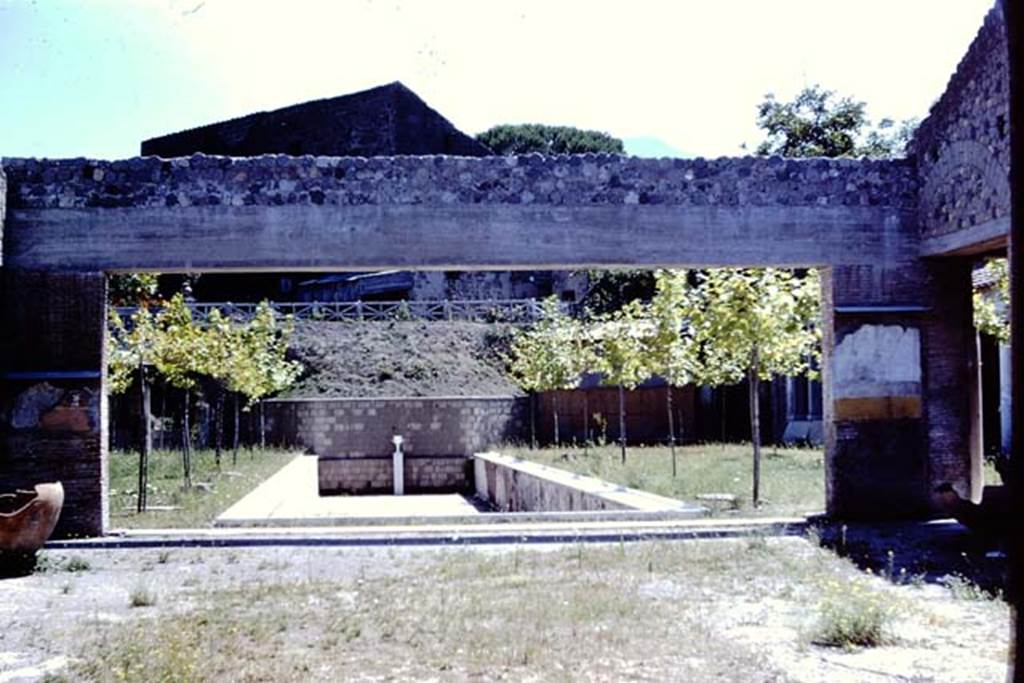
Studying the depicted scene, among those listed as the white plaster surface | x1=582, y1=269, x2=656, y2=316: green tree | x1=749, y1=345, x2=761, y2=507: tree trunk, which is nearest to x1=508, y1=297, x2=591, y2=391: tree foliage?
x1=582, y1=269, x2=656, y2=316: green tree

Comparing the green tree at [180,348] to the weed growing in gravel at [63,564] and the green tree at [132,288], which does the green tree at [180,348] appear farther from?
the weed growing in gravel at [63,564]

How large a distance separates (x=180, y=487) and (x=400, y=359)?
21.7 m

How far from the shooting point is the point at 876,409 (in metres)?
14.0

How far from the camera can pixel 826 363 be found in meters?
14.2

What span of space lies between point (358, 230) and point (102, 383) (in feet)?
11.4

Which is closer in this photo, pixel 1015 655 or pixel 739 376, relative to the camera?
pixel 1015 655

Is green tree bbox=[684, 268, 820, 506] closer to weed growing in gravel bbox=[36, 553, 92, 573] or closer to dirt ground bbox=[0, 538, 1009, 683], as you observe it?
dirt ground bbox=[0, 538, 1009, 683]

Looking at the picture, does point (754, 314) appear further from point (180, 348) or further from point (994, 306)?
point (180, 348)

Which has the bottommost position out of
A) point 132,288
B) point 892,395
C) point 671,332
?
point 892,395

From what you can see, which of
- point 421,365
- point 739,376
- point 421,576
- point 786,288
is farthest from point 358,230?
point 421,365

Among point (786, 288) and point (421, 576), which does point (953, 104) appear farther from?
point (421, 576)

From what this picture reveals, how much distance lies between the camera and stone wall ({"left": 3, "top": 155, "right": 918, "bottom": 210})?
13.5 meters

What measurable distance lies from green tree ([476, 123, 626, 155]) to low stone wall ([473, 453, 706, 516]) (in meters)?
55.3

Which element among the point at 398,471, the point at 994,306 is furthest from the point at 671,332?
the point at 398,471
